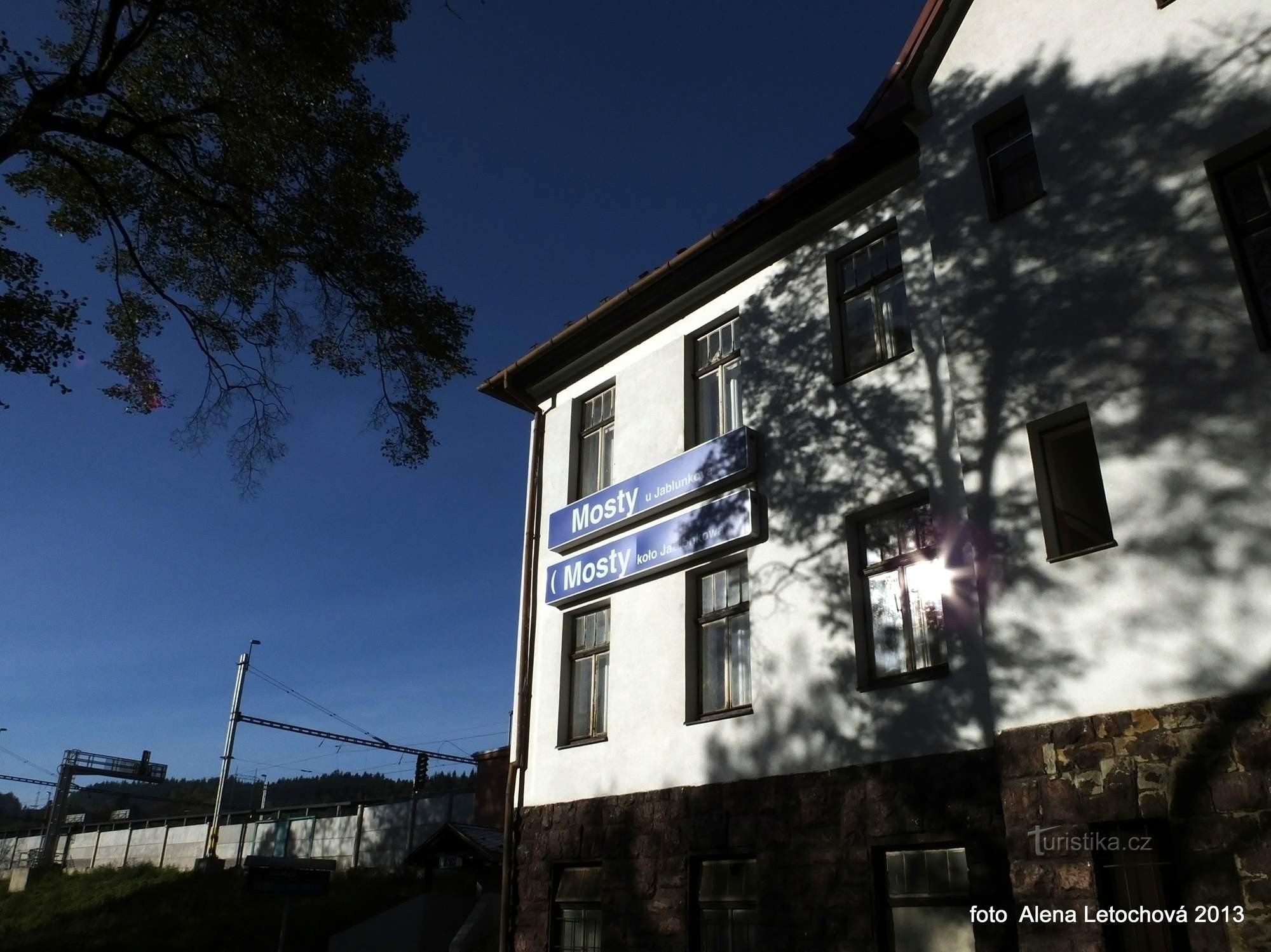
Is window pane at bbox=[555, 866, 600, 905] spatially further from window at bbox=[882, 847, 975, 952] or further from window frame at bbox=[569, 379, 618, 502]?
window frame at bbox=[569, 379, 618, 502]

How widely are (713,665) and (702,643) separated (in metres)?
0.38

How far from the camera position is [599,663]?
13.8 meters

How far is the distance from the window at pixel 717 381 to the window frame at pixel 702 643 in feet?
6.07

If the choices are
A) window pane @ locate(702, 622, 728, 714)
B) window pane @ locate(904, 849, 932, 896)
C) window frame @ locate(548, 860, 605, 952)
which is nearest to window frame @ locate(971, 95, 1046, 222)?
window pane @ locate(702, 622, 728, 714)

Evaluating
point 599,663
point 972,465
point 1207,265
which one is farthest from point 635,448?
point 1207,265

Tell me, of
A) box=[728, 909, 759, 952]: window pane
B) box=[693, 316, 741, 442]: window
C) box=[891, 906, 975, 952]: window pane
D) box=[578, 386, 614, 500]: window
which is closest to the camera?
box=[891, 906, 975, 952]: window pane

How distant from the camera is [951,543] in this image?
9.45m

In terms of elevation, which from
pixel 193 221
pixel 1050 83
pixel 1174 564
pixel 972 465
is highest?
pixel 193 221

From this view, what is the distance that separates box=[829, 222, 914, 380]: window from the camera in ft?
36.7

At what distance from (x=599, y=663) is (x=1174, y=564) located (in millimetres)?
8233

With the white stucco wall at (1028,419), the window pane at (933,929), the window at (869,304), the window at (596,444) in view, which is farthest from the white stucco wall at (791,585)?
the window pane at (933,929)

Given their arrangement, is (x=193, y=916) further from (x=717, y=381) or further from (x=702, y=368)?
(x=717, y=381)

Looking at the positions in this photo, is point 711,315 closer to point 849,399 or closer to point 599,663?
point 849,399

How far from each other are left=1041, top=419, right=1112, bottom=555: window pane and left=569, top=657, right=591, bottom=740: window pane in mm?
A: 7501
